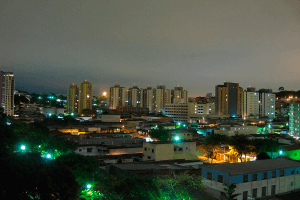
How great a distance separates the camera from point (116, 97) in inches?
2457

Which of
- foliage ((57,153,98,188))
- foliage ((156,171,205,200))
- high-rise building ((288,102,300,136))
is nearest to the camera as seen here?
foliage ((156,171,205,200))

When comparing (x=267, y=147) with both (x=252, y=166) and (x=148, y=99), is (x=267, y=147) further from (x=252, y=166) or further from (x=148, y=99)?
(x=148, y=99)

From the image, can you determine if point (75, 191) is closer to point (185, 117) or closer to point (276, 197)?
point (276, 197)

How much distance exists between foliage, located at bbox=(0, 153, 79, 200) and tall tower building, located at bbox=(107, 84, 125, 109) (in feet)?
185

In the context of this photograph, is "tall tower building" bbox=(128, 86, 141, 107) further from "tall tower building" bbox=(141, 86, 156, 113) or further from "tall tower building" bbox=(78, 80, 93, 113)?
"tall tower building" bbox=(78, 80, 93, 113)

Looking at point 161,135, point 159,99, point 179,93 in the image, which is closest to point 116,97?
point 159,99

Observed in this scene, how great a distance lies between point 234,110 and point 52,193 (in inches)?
1837

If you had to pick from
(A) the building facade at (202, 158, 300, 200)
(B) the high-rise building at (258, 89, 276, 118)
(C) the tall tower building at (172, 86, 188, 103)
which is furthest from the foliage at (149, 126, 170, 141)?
(C) the tall tower building at (172, 86, 188, 103)

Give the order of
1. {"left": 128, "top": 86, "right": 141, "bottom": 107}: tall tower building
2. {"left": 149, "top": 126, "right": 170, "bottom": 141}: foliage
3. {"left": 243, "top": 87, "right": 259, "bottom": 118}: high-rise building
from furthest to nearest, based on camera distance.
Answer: {"left": 128, "top": 86, "right": 141, "bottom": 107}: tall tower building → {"left": 243, "top": 87, "right": 259, "bottom": 118}: high-rise building → {"left": 149, "top": 126, "right": 170, "bottom": 141}: foliage

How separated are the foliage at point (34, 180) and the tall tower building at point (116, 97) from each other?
56.5m

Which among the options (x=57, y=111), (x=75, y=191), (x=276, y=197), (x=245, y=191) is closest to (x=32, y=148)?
(x=75, y=191)

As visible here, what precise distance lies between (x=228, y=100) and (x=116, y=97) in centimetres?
2571

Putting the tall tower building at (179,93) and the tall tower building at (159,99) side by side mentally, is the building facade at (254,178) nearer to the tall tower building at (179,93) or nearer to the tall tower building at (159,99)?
the tall tower building at (159,99)

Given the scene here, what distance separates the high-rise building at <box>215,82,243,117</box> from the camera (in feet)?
159
